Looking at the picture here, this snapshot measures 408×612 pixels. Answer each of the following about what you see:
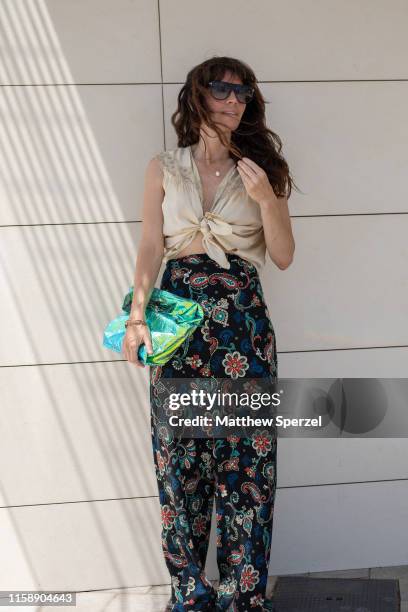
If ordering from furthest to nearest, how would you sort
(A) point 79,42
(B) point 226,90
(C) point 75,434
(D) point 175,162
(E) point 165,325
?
(C) point 75,434
(A) point 79,42
(D) point 175,162
(B) point 226,90
(E) point 165,325

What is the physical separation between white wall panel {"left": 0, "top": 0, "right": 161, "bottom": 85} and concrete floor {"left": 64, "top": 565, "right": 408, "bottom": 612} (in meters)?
2.00

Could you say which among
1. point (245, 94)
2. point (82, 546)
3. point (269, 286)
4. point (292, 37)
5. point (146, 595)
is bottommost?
point (146, 595)

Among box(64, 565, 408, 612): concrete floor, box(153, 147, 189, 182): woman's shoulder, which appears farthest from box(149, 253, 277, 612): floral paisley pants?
box(64, 565, 408, 612): concrete floor

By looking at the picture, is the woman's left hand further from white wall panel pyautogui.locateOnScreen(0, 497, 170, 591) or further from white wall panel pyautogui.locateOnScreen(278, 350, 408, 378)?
white wall panel pyautogui.locateOnScreen(0, 497, 170, 591)

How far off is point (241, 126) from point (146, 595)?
72.4 inches

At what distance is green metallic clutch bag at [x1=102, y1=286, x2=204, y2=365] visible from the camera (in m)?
2.55

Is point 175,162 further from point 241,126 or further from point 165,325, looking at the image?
point 165,325

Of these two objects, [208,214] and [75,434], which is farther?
[75,434]

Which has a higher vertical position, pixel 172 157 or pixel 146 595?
pixel 172 157

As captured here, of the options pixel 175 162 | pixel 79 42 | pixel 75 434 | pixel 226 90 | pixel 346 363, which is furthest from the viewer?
→ pixel 346 363

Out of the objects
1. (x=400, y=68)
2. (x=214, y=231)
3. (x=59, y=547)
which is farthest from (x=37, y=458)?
(x=400, y=68)

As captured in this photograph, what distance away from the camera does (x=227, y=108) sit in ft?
8.89

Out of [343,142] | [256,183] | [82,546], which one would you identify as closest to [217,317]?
[256,183]

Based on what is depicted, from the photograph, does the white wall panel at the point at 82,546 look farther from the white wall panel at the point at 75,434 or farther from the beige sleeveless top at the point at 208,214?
the beige sleeveless top at the point at 208,214
